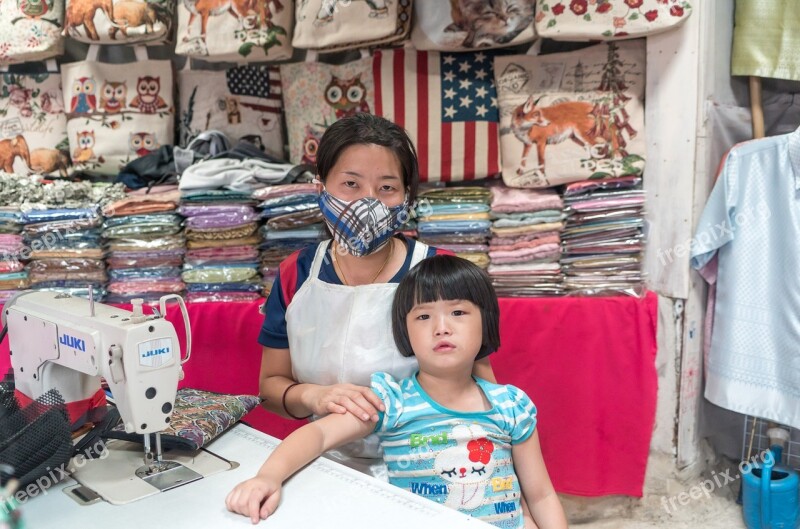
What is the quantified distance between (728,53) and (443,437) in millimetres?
2004

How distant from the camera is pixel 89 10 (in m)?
2.71

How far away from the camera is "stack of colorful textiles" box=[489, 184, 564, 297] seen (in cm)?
256

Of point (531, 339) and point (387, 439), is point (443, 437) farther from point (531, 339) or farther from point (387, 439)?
point (531, 339)

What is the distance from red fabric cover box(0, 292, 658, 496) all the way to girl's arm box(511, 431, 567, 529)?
3.42 ft

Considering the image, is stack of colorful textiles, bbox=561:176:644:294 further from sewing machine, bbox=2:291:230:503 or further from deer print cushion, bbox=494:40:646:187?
sewing machine, bbox=2:291:230:503

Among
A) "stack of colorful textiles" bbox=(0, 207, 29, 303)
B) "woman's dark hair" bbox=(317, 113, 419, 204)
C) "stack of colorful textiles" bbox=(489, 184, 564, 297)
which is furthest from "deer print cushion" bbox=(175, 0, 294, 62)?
"woman's dark hair" bbox=(317, 113, 419, 204)

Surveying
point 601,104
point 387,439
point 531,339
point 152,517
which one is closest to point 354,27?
point 601,104

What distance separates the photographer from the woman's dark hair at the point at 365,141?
5.15 ft

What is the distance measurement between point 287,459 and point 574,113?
1826mm

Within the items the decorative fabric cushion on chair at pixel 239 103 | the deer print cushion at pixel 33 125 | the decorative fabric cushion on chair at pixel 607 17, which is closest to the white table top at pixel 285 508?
the decorative fabric cushion on chair at pixel 607 17

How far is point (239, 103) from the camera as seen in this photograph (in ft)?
9.58

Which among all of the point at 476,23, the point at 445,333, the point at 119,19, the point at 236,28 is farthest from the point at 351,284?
the point at 119,19

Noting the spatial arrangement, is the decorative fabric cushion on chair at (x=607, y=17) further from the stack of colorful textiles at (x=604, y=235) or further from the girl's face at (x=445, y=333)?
the girl's face at (x=445, y=333)

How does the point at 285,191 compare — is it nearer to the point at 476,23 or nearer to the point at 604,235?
the point at 476,23
